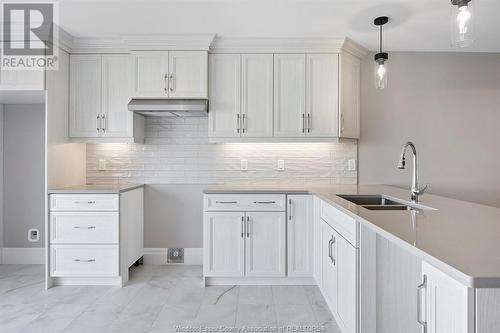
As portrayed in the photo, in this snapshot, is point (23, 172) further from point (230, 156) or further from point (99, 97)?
point (230, 156)

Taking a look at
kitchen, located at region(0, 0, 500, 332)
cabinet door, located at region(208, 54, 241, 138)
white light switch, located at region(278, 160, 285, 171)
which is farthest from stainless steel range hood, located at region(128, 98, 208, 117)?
white light switch, located at region(278, 160, 285, 171)

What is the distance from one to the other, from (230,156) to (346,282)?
1933 mm

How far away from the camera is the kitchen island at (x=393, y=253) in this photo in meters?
0.82

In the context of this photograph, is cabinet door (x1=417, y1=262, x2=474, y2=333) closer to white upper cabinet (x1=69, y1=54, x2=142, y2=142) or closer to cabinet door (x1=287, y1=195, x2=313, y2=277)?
cabinet door (x1=287, y1=195, x2=313, y2=277)

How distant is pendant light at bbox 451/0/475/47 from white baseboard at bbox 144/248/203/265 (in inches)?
116

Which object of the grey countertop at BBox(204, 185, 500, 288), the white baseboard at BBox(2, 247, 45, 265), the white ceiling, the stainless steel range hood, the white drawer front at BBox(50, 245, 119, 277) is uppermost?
the white ceiling

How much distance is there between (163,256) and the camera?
3.36 metres

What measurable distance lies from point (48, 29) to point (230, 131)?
1.88 m

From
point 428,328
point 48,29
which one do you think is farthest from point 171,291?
point 48,29

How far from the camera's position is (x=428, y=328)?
40.9 inches

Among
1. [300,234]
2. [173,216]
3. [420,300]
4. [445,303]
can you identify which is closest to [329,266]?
[300,234]

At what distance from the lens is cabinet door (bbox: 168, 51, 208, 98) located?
296cm

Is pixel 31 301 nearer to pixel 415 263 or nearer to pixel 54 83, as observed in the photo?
pixel 54 83
